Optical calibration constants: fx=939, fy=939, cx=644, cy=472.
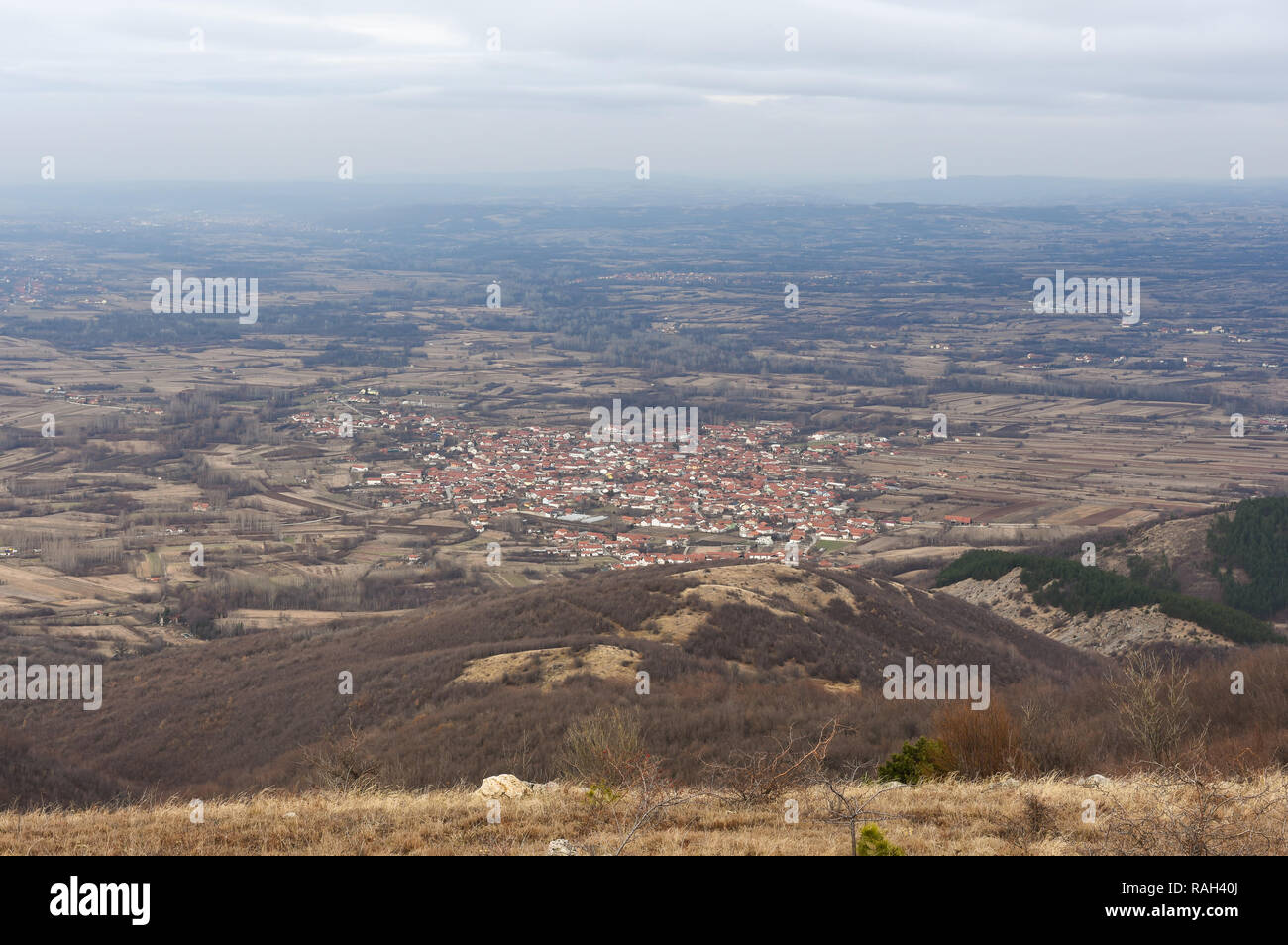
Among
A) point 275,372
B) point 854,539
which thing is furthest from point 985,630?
point 275,372

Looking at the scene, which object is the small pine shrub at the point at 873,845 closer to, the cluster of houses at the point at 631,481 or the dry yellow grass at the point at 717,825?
the dry yellow grass at the point at 717,825

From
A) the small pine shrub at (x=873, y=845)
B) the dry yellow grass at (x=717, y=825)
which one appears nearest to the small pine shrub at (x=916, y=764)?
the dry yellow grass at (x=717, y=825)

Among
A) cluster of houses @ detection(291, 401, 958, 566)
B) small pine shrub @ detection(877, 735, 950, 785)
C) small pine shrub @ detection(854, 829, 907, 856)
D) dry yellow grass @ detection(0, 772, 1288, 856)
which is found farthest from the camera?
cluster of houses @ detection(291, 401, 958, 566)

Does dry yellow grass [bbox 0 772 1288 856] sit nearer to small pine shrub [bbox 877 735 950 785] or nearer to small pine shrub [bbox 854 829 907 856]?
small pine shrub [bbox 854 829 907 856]

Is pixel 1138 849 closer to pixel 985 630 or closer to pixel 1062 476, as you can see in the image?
pixel 985 630

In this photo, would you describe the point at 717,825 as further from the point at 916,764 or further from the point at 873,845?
the point at 916,764

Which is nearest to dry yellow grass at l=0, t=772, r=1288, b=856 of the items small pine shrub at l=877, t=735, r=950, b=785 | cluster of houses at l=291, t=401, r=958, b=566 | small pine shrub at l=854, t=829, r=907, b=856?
small pine shrub at l=854, t=829, r=907, b=856

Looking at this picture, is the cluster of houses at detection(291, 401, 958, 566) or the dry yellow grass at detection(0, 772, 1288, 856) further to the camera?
the cluster of houses at detection(291, 401, 958, 566)
